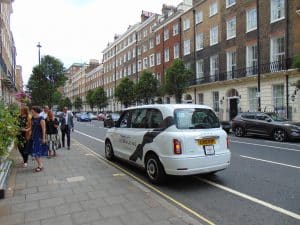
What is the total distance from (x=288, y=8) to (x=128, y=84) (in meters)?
27.4

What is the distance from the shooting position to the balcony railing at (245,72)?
77.6ft

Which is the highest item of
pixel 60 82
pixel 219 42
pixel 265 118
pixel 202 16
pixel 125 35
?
pixel 125 35

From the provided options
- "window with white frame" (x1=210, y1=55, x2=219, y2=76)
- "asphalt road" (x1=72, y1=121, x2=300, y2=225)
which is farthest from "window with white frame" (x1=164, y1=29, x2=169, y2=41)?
"asphalt road" (x1=72, y1=121, x2=300, y2=225)

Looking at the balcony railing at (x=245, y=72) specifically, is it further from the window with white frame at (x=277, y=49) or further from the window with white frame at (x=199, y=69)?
the window with white frame at (x=199, y=69)

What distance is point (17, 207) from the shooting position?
5125 millimetres

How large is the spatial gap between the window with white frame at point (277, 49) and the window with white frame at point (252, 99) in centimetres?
321

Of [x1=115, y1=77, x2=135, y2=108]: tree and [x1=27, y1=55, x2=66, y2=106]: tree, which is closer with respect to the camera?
[x1=27, y1=55, x2=66, y2=106]: tree

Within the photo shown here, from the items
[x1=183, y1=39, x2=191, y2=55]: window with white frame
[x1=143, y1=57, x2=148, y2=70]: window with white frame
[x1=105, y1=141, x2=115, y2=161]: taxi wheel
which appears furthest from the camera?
[x1=143, y1=57, x2=148, y2=70]: window with white frame

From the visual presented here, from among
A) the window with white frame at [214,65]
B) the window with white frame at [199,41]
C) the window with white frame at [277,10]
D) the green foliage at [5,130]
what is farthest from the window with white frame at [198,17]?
the green foliage at [5,130]

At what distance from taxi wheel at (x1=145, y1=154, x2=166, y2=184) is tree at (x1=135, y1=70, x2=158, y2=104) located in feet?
105

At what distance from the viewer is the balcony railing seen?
77.6ft

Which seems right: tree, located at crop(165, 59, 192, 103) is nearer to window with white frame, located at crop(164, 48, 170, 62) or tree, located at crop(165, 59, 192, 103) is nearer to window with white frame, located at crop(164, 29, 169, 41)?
window with white frame, located at crop(164, 48, 170, 62)

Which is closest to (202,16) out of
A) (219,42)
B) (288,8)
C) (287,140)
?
(219,42)

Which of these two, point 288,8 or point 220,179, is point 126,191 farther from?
point 288,8
